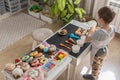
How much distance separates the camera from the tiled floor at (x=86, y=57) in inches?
93.6

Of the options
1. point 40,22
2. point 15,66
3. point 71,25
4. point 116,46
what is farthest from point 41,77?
point 40,22

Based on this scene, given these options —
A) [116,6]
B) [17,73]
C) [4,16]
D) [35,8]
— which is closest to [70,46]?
[17,73]

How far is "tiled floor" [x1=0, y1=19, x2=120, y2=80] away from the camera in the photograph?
2377 millimetres

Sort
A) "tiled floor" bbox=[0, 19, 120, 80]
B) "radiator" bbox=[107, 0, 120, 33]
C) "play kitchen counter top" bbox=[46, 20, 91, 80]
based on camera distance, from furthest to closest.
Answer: "radiator" bbox=[107, 0, 120, 33], "tiled floor" bbox=[0, 19, 120, 80], "play kitchen counter top" bbox=[46, 20, 91, 80]

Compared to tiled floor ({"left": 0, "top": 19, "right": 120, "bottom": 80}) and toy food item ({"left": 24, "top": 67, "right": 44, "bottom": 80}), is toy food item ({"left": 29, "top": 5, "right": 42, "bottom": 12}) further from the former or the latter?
toy food item ({"left": 24, "top": 67, "right": 44, "bottom": 80})

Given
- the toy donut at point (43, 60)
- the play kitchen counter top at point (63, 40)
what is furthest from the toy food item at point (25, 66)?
the play kitchen counter top at point (63, 40)

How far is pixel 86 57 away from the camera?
2.62m

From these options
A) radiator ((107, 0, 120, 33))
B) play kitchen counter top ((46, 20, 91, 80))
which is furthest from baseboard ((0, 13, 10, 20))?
radiator ((107, 0, 120, 33))

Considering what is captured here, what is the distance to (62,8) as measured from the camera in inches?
108

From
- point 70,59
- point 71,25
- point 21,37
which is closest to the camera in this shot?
point 70,59

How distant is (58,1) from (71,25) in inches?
25.5

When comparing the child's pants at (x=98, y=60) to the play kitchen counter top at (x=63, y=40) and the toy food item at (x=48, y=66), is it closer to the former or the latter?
the play kitchen counter top at (x=63, y=40)

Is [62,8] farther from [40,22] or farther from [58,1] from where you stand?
[40,22]

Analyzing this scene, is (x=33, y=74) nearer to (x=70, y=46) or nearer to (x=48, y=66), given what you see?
(x=48, y=66)
